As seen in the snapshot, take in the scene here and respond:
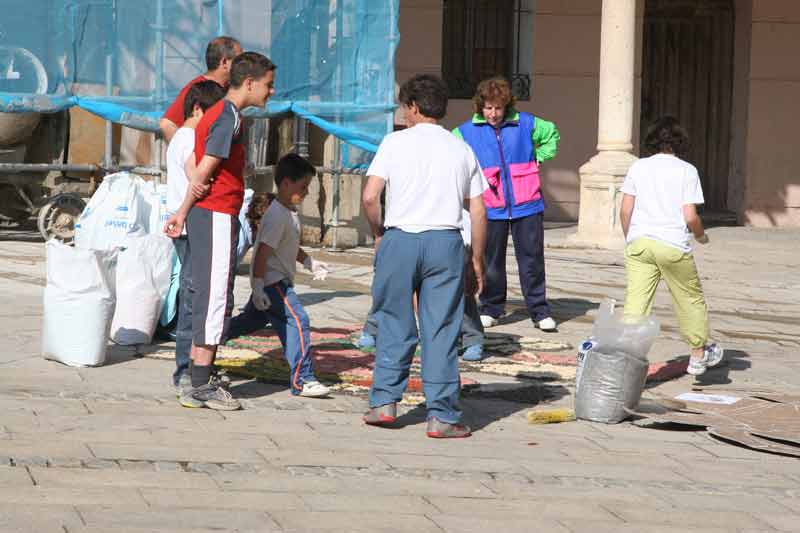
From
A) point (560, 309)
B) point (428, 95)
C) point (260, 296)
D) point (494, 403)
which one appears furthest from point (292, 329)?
point (560, 309)

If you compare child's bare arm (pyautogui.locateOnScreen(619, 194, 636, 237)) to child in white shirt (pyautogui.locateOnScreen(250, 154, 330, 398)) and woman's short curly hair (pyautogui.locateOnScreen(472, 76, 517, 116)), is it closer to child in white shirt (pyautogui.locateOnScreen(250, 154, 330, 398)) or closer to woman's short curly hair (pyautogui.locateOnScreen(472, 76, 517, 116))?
woman's short curly hair (pyautogui.locateOnScreen(472, 76, 517, 116))

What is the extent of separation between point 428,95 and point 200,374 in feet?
5.34

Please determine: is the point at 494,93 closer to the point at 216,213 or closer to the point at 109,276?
the point at 109,276

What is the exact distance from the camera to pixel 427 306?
21.2 feet

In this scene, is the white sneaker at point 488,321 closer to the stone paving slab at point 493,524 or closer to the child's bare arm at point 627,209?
the child's bare arm at point 627,209

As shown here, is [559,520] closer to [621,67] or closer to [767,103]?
[621,67]

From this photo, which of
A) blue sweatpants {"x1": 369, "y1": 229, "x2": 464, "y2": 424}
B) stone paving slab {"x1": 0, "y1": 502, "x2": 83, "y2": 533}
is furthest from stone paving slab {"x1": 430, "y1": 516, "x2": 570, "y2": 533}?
blue sweatpants {"x1": 369, "y1": 229, "x2": 464, "y2": 424}

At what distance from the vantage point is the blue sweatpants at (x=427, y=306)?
6410mm

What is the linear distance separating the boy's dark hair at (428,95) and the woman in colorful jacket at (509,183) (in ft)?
8.75

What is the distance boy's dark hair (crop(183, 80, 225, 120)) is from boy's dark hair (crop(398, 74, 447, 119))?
980mm

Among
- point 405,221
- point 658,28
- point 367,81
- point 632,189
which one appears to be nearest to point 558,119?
point 658,28

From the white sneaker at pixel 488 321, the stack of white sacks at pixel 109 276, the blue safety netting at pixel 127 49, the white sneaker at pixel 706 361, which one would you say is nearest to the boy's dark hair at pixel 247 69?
the stack of white sacks at pixel 109 276

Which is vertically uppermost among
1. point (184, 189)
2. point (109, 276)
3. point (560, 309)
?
point (184, 189)

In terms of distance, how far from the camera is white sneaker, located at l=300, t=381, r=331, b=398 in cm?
709
